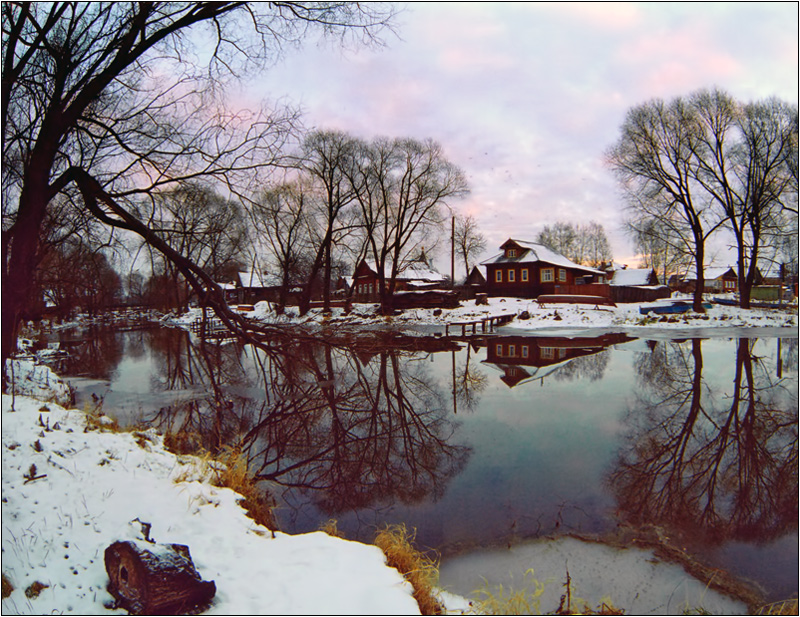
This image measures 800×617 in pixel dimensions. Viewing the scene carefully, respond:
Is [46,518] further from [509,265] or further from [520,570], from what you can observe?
[509,265]

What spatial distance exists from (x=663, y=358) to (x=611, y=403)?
660cm

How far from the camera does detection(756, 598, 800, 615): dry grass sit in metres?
3.87

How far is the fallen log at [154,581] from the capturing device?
11.0 ft

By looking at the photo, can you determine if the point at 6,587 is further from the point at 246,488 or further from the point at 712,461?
the point at 712,461

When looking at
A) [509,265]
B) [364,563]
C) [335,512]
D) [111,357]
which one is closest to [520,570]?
[364,563]

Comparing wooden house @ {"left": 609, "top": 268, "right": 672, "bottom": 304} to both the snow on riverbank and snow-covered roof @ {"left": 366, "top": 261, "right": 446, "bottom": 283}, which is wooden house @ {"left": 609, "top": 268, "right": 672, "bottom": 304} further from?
snow-covered roof @ {"left": 366, "top": 261, "right": 446, "bottom": 283}

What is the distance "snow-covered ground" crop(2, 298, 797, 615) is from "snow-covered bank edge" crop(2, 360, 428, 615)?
10 millimetres

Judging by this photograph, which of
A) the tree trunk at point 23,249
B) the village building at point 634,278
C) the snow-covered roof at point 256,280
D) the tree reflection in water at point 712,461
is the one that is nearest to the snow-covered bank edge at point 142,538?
the tree trunk at point 23,249

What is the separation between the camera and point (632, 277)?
62.7m

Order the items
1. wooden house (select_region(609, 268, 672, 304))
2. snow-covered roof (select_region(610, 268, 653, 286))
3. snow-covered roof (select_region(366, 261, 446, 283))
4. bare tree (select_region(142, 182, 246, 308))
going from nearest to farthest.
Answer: bare tree (select_region(142, 182, 246, 308)) → wooden house (select_region(609, 268, 672, 304)) → snow-covered roof (select_region(366, 261, 446, 283)) → snow-covered roof (select_region(610, 268, 653, 286))

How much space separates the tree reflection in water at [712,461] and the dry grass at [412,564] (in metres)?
2.62

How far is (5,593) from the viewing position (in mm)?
3441

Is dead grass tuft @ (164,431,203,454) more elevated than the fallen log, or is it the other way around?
the fallen log

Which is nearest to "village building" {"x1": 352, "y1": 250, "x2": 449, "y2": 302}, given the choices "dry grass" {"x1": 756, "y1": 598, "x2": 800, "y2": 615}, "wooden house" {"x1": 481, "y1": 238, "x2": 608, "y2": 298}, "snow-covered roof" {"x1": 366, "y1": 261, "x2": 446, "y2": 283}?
"snow-covered roof" {"x1": 366, "y1": 261, "x2": 446, "y2": 283}
